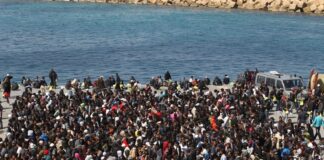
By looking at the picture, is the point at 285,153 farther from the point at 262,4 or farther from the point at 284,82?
the point at 262,4

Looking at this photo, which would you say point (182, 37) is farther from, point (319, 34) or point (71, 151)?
point (71, 151)

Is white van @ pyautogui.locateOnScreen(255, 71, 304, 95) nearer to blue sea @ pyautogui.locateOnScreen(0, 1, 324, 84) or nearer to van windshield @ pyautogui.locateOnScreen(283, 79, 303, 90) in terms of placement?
van windshield @ pyautogui.locateOnScreen(283, 79, 303, 90)

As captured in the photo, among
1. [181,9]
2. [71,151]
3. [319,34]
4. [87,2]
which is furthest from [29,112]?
[87,2]

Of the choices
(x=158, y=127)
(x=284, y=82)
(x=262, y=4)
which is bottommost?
(x=262, y=4)

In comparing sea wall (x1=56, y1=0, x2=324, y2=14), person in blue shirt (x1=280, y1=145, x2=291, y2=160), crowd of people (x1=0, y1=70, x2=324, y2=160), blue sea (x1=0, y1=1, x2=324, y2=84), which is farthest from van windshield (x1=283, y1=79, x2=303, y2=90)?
sea wall (x1=56, y1=0, x2=324, y2=14)

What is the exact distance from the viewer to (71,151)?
1153 inches

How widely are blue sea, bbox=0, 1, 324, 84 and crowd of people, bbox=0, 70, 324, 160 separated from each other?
113 ft

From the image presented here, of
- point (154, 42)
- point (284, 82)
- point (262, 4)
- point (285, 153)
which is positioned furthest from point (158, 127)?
point (262, 4)

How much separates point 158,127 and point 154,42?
7174 centimetres

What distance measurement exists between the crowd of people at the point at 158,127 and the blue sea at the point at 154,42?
3457cm

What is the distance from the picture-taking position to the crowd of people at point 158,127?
29688 mm

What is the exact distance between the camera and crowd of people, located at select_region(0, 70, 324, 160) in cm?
2969

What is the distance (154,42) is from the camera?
104375 mm

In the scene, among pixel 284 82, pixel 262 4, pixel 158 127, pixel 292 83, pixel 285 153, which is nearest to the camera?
pixel 285 153
